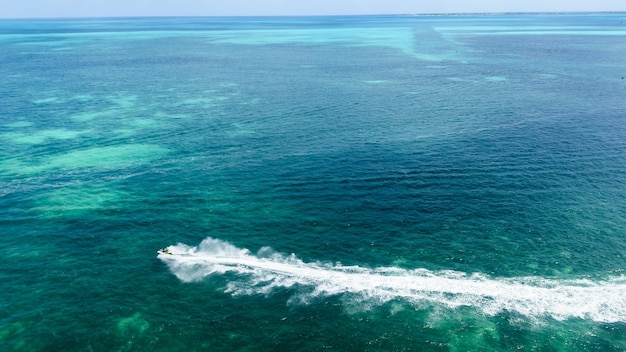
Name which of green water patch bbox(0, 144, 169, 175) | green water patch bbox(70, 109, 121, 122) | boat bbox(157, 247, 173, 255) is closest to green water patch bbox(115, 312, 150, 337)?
boat bbox(157, 247, 173, 255)

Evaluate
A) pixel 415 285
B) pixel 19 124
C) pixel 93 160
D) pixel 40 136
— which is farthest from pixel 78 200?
pixel 415 285

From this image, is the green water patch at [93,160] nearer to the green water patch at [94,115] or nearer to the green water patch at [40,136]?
the green water patch at [40,136]

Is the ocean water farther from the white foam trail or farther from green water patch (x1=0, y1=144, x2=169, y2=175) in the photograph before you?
green water patch (x1=0, y1=144, x2=169, y2=175)

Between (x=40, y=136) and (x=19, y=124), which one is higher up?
(x=19, y=124)

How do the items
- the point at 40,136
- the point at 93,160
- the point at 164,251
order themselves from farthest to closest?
the point at 40,136, the point at 93,160, the point at 164,251

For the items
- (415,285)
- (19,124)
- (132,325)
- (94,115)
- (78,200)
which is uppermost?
(19,124)

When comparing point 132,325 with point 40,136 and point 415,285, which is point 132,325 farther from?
point 40,136

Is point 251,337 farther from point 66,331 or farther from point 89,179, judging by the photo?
point 89,179

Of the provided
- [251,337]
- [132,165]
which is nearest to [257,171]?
[132,165]
